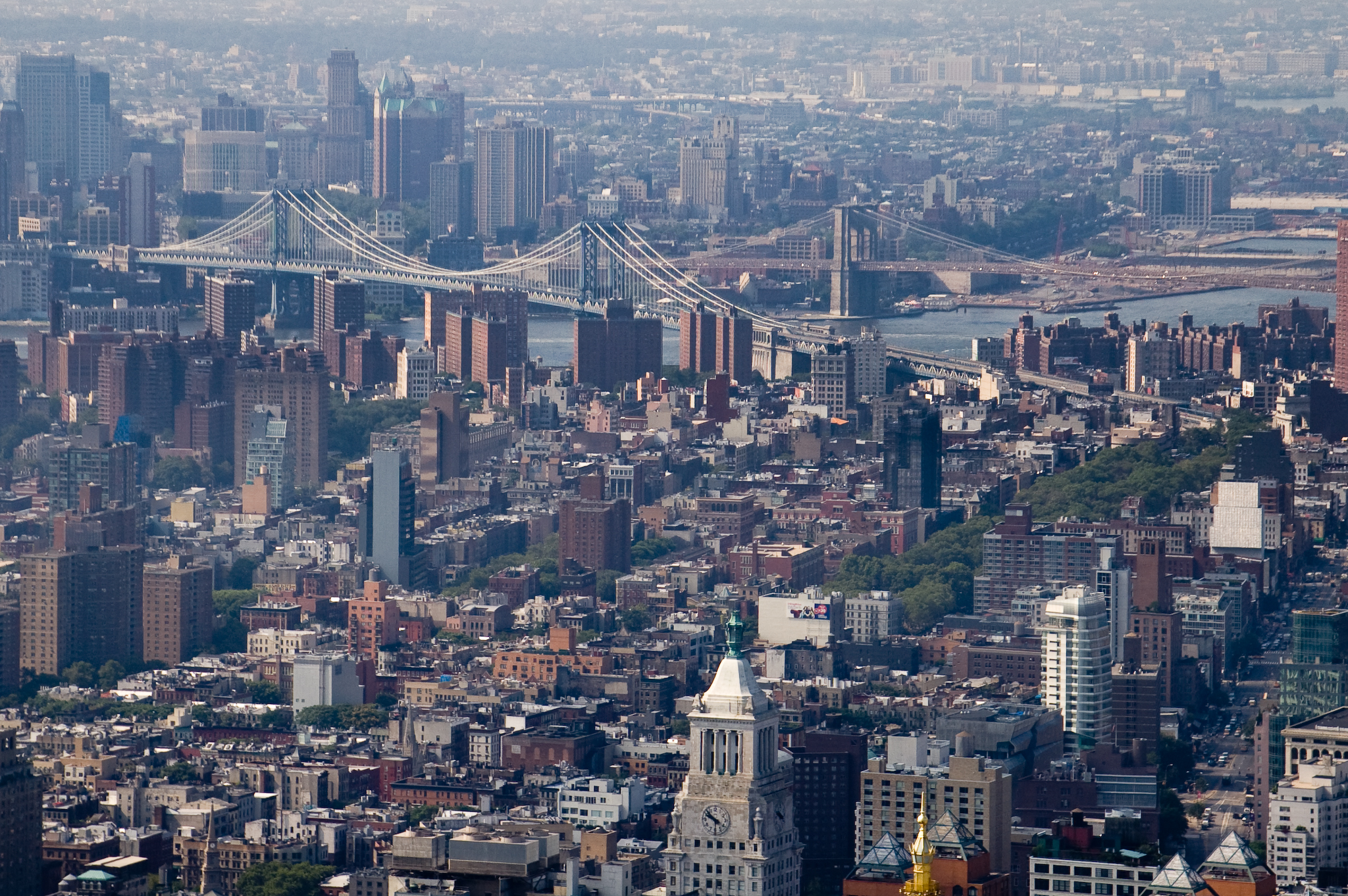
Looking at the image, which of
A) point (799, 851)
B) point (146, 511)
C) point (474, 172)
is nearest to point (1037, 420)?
point (146, 511)

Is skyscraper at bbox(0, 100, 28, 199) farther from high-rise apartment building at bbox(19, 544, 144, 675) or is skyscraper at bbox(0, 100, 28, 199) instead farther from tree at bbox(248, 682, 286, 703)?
tree at bbox(248, 682, 286, 703)

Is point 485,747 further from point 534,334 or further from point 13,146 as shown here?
point 13,146

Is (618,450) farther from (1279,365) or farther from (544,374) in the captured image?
(1279,365)

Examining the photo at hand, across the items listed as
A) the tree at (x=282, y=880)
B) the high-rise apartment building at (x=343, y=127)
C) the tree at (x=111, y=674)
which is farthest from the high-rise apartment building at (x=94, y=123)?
the tree at (x=282, y=880)

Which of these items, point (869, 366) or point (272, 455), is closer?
point (272, 455)

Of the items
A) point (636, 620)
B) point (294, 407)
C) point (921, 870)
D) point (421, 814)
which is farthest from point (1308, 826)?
point (294, 407)

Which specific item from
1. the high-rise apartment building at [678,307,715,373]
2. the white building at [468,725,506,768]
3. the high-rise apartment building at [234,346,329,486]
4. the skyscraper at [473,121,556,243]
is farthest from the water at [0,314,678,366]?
the white building at [468,725,506,768]
